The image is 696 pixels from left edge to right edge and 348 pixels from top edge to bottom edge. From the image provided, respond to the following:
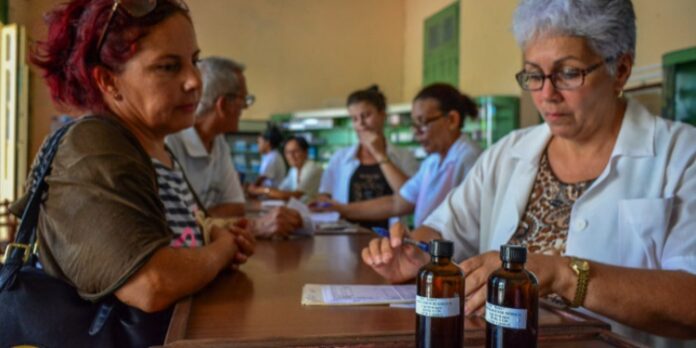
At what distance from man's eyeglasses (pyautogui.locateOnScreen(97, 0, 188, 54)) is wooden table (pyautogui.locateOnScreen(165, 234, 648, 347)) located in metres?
0.60

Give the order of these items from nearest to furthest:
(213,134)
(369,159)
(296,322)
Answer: (296,322), (213,134), (369,159)

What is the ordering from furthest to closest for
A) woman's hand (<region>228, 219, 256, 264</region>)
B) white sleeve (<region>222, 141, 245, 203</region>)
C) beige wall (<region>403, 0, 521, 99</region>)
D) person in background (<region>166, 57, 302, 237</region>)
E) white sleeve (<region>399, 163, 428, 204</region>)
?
1. beige wall (<region>403, 0, 521, 99</region>)
2. white sleeve (<region>399, 163, 428, 204</region>)
3. white sleeve (<region>222, 141, 245, 203</region>)
4. person in background (<region>166, 57, 302, 237</region>)
5. woman's hand (<region>228, 219, 256, 264</region>)

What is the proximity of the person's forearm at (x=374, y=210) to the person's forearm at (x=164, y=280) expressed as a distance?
2.14 m

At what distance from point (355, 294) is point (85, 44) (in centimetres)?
80

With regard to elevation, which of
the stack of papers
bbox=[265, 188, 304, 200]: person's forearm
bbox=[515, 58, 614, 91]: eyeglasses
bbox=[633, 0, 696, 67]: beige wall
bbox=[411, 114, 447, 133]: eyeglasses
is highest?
bbox=[633, 0, 696, 67]: beige wall

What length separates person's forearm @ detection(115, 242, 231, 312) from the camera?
39.5 inches

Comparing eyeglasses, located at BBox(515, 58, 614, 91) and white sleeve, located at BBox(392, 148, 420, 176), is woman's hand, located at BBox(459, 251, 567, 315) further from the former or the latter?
white sleeve, located at BBox(392, 148, 420, 176)

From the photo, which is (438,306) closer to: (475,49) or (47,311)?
(47,311)

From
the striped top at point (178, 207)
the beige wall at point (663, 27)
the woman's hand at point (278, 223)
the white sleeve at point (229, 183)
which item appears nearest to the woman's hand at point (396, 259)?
the striped top at point (178, 207)

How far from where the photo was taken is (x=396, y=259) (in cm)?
130

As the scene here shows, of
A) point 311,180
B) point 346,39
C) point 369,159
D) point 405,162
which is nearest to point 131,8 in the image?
point 346,39

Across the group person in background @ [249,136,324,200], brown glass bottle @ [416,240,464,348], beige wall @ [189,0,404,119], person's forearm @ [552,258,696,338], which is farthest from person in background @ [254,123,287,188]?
brown glass bottle @ [416,240,464,348]

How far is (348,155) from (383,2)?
1119 millimetres

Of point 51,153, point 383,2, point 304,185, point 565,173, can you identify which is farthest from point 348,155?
point 51,153
